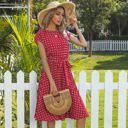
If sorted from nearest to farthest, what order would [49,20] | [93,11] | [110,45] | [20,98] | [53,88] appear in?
[53,88] < [49,20] < [20,98] < [93,11] < [110,45]

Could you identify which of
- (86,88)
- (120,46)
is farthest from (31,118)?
(120,46)

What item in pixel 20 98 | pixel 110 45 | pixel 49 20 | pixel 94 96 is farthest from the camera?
pixel 110 45

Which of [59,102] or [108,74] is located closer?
[59,102]

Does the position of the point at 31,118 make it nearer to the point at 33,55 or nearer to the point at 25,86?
the point at 25,86

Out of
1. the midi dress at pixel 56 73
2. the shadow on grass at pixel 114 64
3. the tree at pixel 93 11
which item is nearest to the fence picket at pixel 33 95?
the midi dress at pixel 56 73

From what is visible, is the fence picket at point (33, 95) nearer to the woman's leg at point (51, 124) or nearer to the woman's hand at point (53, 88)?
the woman's leg at point (51, 124)

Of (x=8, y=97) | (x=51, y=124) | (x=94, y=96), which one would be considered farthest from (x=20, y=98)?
(x=94, y=96)

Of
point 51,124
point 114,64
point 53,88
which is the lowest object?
point 114,64

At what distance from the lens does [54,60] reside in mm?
5047

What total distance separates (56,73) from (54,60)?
0.48 ft

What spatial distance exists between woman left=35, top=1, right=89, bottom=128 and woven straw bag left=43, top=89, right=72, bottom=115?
71 mm

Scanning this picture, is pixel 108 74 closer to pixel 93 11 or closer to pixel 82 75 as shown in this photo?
pixel 82 75

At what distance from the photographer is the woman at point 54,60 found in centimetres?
503

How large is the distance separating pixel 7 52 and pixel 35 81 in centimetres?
142
